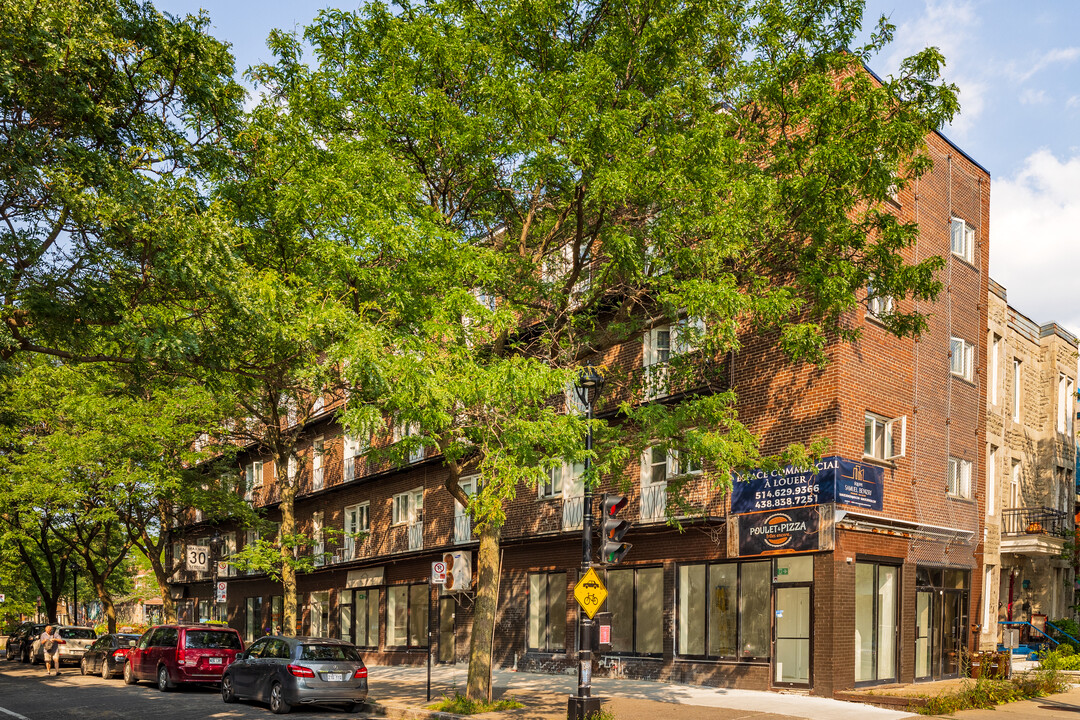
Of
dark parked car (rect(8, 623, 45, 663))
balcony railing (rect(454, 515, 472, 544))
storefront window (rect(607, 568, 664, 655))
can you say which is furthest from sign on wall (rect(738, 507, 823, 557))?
dark parked car (rect(8, 623, 45, 663))

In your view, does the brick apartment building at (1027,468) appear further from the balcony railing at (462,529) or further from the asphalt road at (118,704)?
the asphalt road at (118,704)

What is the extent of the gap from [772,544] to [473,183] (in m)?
9.79

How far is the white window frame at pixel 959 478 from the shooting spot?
2384 cm

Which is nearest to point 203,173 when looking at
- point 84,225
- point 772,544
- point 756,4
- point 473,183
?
point 84,225

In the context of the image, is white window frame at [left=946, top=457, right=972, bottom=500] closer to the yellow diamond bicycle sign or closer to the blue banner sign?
the blue banner sign

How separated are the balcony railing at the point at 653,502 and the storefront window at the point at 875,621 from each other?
4590 millimetres

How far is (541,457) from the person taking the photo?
14.7m

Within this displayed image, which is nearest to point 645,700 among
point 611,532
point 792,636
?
point 792,636

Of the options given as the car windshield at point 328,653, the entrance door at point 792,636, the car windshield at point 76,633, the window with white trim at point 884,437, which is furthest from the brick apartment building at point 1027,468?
the car windshield at point 76,633

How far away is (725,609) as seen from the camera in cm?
2159

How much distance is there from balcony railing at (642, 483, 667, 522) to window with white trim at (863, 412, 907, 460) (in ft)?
15.4

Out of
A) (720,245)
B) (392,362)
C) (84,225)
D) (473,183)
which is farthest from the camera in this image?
(473,183)

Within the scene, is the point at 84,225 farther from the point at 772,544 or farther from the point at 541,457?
the point at 772,544

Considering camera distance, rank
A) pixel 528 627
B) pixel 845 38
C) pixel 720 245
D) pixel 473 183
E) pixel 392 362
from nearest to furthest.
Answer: pixel 392 362 → pixel 720 245 → pixel 845 38 → pixel 473 183 → pixel 528 627
